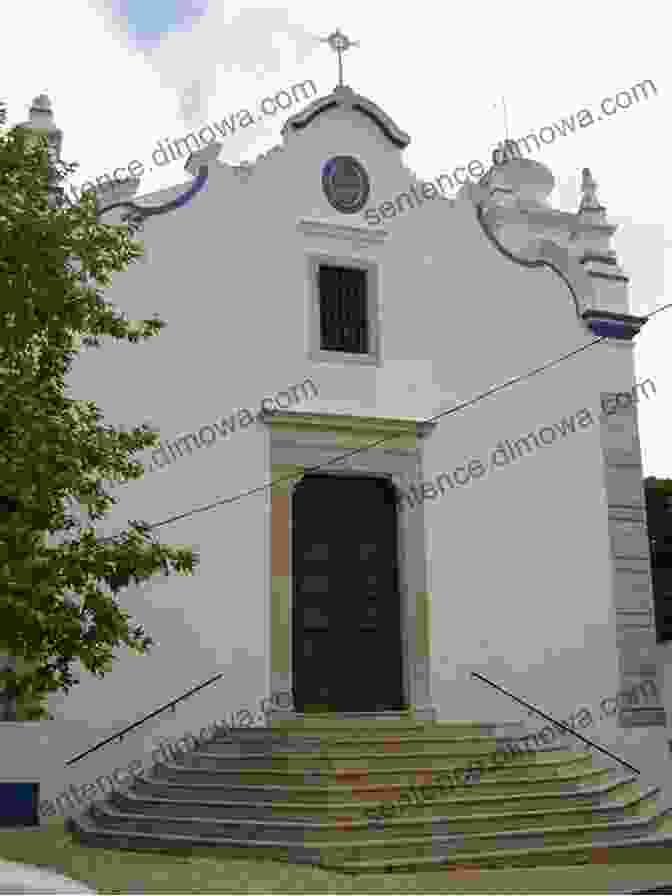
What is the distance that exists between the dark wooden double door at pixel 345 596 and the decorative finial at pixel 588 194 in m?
5.38

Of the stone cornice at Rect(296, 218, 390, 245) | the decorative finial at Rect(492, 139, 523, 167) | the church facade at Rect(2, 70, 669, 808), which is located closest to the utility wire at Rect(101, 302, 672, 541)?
the church facade at Rect(2, 70, 669, 808)

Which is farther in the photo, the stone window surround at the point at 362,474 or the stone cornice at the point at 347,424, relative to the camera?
the stone cornice at the point at 347,424

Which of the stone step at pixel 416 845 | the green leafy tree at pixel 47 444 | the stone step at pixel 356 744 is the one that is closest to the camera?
the green leafy tree at pixel 47 444

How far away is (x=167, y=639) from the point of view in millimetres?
12641

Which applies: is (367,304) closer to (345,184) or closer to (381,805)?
(345,184)

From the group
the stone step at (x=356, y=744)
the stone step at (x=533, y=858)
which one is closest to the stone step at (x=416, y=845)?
the stone step at (x=533, y=858)

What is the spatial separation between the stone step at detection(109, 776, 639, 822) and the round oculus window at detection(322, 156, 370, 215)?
7.80 metres

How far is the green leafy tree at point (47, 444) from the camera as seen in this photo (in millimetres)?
8570

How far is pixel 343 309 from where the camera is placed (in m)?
14.5

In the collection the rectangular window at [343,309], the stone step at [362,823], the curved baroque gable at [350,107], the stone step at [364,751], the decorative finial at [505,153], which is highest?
the decorative finial at [505,153]

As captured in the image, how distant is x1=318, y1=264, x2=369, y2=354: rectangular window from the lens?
14.3 metres

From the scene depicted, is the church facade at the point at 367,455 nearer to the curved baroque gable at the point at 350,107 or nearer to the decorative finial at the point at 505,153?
the curved baroque gable at the point at 350,107

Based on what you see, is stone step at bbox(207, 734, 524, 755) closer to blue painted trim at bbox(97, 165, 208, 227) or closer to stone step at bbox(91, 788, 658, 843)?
stone step at bbox(91, 788, 658, 843)

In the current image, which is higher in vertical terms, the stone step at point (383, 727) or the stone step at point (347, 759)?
the stone step at point (383, 727)
